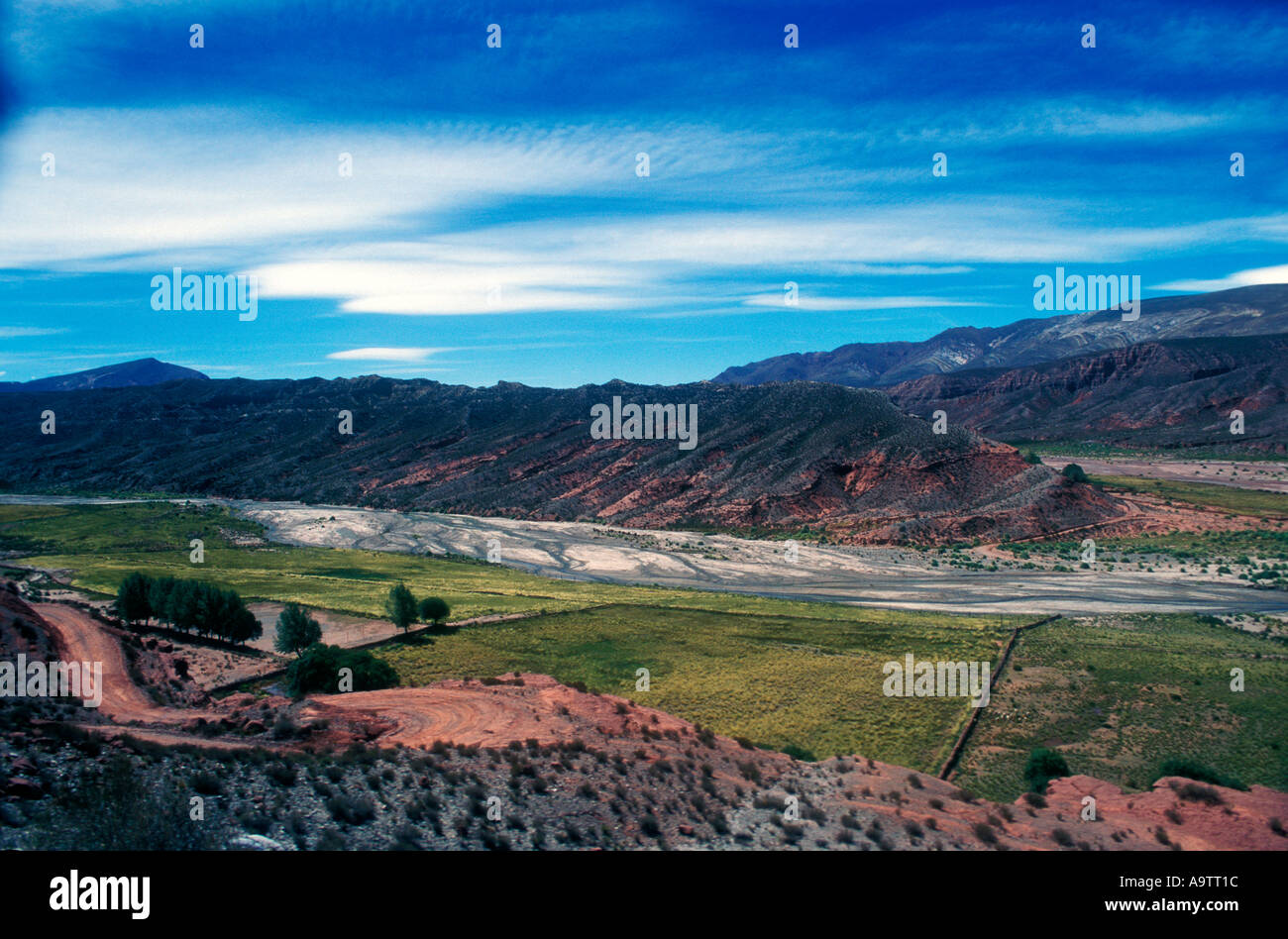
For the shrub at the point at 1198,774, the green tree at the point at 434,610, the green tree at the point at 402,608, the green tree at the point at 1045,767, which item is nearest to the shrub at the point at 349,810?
the green tree at the point at 1045,767

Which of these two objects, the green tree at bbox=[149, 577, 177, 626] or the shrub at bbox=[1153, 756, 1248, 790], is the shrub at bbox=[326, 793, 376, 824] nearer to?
the shrub at bbox=[1153, 756, 1248, 790]

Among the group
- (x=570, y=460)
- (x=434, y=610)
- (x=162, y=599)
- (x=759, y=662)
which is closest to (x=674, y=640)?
(x=759, y=662)

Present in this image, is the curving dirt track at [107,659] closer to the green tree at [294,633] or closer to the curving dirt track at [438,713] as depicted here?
the curving dirt track at [438,713]

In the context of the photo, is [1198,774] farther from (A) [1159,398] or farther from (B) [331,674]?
(A) [1159,398]

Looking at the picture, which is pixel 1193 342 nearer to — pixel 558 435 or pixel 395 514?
pixel 558 435

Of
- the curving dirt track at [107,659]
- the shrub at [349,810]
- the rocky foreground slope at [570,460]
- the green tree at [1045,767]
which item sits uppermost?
the rocky foreground slope at [570,460]
